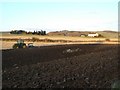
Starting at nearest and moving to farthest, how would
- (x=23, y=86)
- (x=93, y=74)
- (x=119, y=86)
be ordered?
(x=119, y=86)
(x=23, y=86)
(x=93, y=74)

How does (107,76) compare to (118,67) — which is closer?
(107,76)

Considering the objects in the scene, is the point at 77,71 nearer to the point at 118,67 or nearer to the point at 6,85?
the point at 118,67

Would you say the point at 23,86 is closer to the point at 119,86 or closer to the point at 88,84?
the point at 88,84

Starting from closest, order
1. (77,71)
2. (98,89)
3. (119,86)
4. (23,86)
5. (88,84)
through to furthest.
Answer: (119,86) → (98,89) → (88,84) → (23,86) → (77,71)

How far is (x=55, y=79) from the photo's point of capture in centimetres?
1471

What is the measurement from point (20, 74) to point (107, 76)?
5.13 meters

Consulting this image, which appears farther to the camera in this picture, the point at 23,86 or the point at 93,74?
the point at 93,74

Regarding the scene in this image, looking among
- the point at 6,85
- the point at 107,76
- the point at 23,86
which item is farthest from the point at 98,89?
the point at 6,85

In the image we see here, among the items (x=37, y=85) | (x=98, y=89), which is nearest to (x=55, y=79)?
(x=37, y=85)

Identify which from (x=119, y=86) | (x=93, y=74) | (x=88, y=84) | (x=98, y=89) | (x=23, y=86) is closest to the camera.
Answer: (x=119, y=86)

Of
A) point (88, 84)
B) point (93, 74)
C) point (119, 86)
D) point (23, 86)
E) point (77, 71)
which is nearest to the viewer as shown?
point (119, 86)

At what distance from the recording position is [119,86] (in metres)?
9.71

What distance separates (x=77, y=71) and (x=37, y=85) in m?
3.27

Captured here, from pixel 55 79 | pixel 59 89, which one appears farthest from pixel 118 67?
pixel 59 89
